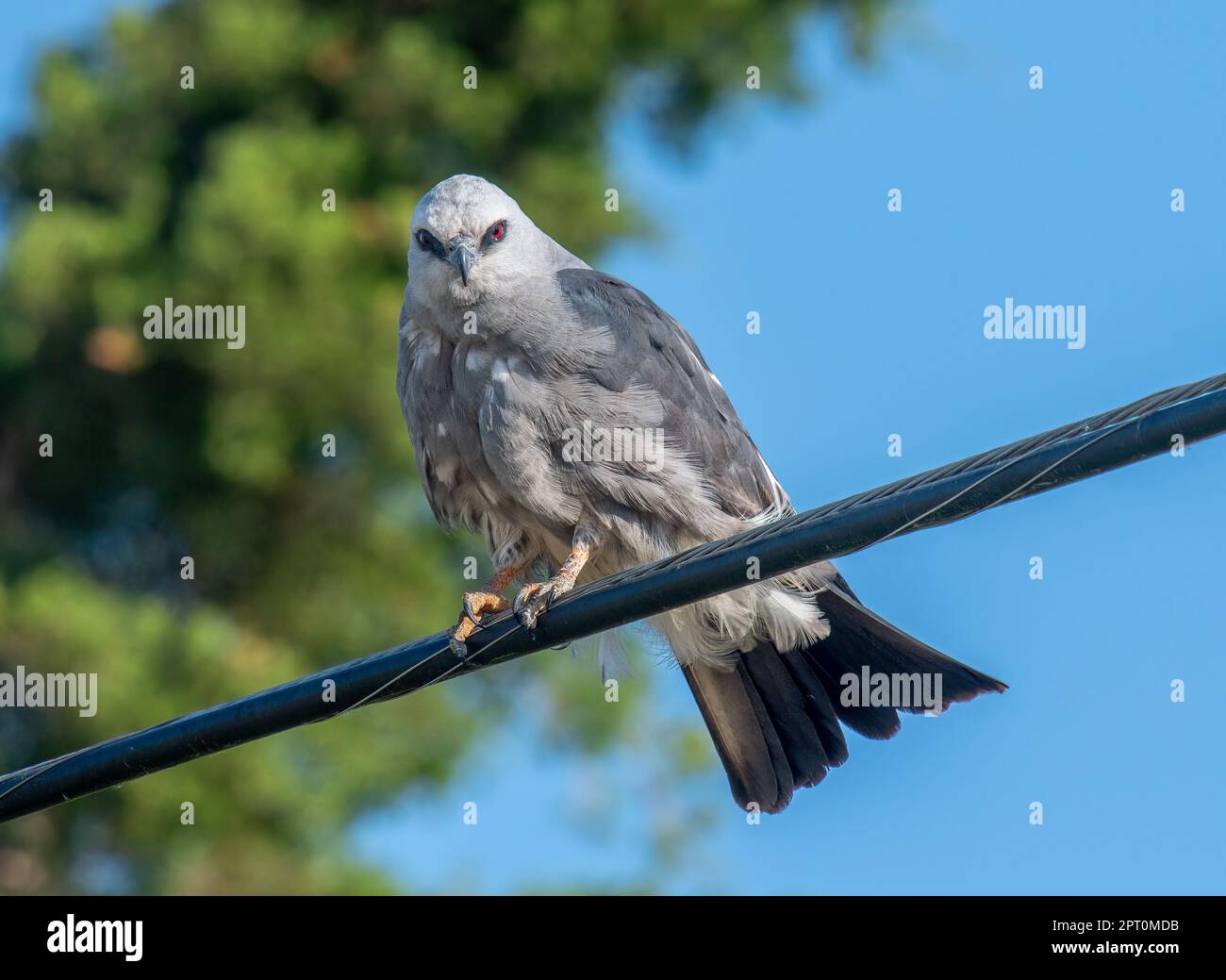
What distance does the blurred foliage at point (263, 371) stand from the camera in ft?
34.6

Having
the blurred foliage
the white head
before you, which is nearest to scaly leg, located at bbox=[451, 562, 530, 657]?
the white head

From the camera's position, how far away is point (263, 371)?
10.8 meters

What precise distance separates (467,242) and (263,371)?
17.5 feet

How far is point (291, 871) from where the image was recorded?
35.0 ft

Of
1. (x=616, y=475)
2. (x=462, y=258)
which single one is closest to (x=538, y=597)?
(x=616, y=475)

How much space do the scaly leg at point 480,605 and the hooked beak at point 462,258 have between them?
1095 millimetres

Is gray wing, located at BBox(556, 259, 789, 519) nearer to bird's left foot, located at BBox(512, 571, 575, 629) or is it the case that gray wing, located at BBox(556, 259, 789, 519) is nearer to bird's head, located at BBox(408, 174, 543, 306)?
bird's head, located at BBox(408, 174, 543, 306)

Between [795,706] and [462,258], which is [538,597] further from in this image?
[462,258]

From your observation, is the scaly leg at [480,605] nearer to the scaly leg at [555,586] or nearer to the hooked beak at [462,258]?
the scaly leg at [555,586]

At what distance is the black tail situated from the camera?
527cm

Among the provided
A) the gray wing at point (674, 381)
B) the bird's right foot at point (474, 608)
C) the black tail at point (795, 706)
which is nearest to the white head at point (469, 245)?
the gray wing at point (674, 381)

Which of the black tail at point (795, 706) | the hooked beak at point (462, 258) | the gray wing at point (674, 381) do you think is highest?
the hooked beak at point (462, 258)
